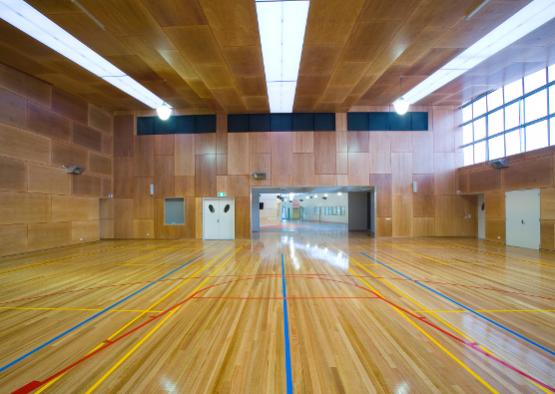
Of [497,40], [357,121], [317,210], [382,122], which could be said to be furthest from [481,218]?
[317,210]

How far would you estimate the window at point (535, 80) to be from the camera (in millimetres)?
9188

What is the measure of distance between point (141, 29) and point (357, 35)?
17.4ft

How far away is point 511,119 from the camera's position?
408 inches

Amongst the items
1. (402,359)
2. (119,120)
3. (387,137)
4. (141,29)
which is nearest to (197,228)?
(119,120)

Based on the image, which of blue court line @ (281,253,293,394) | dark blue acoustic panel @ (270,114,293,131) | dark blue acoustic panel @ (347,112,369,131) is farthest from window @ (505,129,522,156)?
blue court line @ (281,253,293,394)

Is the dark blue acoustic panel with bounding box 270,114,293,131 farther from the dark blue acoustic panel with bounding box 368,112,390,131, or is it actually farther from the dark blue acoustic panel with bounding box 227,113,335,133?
the dark blue acoustic panel with bounding box 368,112,390,131

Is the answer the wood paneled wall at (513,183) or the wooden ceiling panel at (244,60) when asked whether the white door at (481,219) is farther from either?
the wooden ceiling panel at (244,60)

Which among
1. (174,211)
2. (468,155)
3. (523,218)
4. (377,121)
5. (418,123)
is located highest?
(377,121)

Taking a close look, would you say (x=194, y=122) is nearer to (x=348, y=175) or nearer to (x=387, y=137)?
(x=348, y=175)

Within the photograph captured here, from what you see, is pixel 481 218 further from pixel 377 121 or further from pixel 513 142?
pixel 377 121

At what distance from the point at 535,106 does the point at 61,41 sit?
578 inches

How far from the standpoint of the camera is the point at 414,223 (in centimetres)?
1282

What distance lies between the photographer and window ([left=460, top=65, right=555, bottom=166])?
9.09 meters

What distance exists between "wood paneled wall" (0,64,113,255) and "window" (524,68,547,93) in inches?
663
